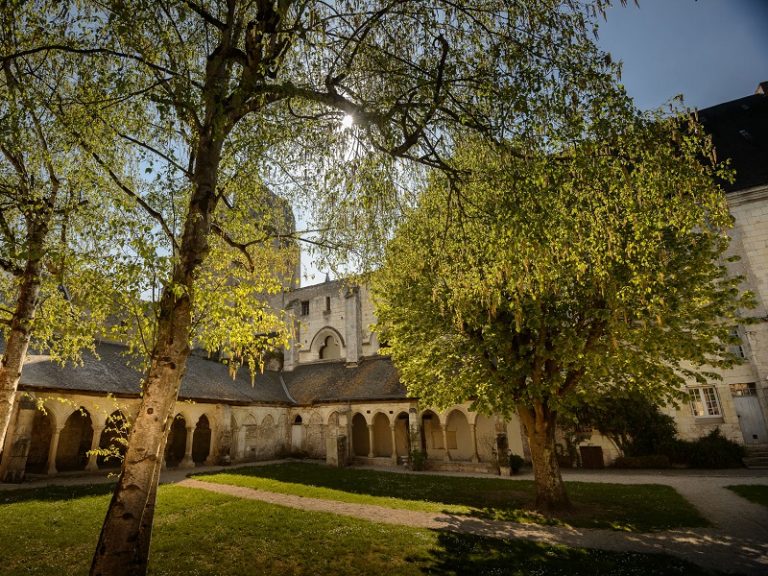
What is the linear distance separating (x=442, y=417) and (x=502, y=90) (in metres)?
18.3

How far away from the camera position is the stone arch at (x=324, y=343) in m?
29.7

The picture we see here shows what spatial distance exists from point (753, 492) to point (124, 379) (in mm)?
23463

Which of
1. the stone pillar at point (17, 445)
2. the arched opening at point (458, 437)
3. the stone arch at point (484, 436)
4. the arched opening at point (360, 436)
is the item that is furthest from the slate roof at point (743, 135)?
the stone pillar at point (17, 445)

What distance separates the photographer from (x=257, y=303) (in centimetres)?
781

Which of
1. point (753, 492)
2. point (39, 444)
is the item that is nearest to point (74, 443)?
point (39, 444)

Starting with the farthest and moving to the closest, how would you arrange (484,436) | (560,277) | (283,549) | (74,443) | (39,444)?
(484,436) → (74,443) → (39,444) → (560,277) → (283,549)

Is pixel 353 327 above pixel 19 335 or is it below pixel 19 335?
above

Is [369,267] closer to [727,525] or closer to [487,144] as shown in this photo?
[487,144]

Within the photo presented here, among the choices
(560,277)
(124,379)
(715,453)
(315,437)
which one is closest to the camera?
(560,277)

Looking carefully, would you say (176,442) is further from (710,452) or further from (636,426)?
(710,452)

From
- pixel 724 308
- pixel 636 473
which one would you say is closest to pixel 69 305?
pixel 724 308

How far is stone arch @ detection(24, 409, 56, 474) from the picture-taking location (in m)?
17.3

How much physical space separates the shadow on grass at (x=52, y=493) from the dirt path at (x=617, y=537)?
6093 mm

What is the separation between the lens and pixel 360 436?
86.1 ft
